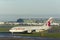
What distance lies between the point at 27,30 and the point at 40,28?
588 centimetres

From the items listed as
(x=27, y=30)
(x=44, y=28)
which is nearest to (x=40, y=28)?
(x=44, y=28)

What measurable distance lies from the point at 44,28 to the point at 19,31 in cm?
979

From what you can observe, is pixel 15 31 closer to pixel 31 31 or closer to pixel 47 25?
pixel 31 31

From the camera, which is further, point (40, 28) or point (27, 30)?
point (40, 28)

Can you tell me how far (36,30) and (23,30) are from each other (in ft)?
16.6

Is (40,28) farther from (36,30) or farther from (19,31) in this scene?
(19,31)

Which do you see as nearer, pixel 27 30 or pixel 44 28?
pixel 27 30

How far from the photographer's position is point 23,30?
60656 millimetres

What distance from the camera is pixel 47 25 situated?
220ft

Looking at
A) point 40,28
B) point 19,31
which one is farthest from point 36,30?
point 19,31

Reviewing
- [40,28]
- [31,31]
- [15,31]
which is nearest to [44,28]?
[40,28]

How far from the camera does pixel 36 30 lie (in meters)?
63.5

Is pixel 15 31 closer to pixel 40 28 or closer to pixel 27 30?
pixel 27 30

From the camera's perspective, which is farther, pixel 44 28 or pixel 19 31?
pixel 44 28
